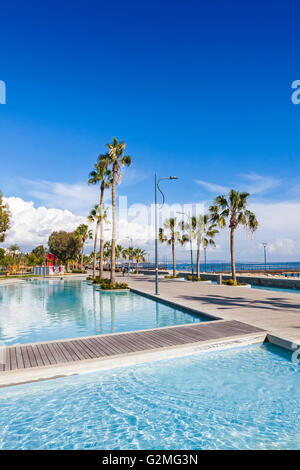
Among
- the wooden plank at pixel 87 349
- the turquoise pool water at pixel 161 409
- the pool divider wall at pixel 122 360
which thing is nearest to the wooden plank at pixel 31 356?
the pool divider wall at pixel 122 360

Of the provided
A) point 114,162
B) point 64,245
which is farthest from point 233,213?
point 64,245

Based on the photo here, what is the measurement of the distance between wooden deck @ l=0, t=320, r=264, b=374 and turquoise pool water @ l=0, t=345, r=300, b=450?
72 cm

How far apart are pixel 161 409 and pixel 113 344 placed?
3.40m

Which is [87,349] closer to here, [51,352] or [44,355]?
[51,352]

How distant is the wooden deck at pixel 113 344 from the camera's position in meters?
7.11

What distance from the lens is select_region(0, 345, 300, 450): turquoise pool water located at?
4.48m

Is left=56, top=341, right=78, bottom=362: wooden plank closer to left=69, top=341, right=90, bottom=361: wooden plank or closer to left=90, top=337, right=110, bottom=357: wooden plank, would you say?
left=69, top=341, right=90, bottom=361: wooden plank

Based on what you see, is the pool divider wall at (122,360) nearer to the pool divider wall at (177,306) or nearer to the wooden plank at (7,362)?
the wooden plank at (7,362)

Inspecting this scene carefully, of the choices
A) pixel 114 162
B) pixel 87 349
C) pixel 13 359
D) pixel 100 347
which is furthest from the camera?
pixel 114 162

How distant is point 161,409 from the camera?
5.35m

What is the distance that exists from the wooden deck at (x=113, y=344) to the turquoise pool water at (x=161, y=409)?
72 centimetres
